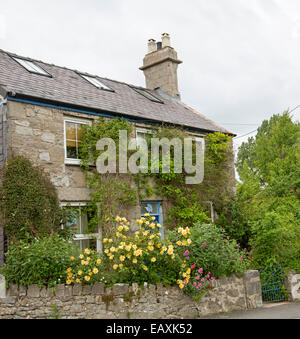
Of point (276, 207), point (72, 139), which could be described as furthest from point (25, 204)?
point (276, 207)

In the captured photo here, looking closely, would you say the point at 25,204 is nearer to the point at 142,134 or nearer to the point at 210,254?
the point at 210,254

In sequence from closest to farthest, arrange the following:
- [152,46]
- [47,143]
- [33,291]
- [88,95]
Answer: [33,291], [47,143], [88,95], [152,46]

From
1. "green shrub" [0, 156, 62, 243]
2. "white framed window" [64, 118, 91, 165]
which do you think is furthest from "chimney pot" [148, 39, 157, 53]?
"green shrub" [0, 156, 62, 243]

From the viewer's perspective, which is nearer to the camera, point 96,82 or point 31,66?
point 31,66

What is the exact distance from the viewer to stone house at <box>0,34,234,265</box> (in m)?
10.9

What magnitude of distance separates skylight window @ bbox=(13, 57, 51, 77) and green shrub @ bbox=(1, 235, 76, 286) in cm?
696

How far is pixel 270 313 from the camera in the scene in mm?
9000

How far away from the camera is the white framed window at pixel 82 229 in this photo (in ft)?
38.2

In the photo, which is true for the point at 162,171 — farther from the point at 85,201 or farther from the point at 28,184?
the point at 28,184

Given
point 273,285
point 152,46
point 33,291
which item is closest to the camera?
point 33,291

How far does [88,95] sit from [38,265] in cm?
692

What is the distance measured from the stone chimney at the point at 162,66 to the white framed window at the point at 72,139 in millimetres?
7849

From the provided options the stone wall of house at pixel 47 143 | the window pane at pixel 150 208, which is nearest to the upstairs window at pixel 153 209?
the window pane at pixel 150 208

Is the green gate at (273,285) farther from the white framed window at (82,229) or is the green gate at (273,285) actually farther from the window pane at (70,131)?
the window pane at (70,131)
